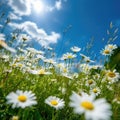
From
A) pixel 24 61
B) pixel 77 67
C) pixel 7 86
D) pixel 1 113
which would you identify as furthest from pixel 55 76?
pixel 1 113

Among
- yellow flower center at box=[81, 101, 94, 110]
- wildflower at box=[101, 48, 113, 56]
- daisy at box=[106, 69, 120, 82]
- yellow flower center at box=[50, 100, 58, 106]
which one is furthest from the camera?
wildflower at box=[101, 48, 113, 56]

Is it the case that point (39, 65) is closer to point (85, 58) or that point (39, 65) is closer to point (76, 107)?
point (85, 58)

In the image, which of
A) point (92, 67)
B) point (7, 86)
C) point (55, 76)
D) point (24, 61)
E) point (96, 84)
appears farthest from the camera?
point (92, 67)

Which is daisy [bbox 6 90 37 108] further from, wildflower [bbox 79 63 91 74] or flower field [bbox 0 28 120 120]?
wildflower [bbox 79 63 91 74]

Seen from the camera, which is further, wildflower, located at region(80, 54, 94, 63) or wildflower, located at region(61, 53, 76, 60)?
wildflower, located at region(80, 54, 94, 63)

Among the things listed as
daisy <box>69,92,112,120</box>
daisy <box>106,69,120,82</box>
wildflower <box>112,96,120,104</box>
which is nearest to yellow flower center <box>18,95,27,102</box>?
daisy <box>69,92,112,120</box>

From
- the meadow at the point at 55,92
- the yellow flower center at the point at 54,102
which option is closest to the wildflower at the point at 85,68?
the meadow at the point at 55,92

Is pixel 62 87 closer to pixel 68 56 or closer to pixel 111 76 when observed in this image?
pixel 111 76

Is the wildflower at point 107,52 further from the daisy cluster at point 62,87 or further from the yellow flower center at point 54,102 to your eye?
the yellow flower center at point 54,102
